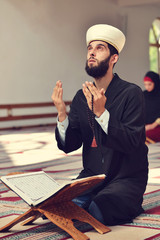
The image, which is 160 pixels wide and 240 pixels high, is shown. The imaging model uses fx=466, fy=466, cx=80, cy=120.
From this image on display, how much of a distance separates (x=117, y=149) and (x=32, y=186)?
0.54 m

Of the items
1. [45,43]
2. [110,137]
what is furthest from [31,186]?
[45,43]

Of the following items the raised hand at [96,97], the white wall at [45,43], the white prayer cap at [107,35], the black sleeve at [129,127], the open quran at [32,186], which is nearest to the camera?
the open quran at [32,186]

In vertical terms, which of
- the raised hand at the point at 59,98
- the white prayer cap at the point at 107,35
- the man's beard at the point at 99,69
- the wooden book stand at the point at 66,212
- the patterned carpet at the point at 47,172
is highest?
the white prayer cap at the point at 107,35

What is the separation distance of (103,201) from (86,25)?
982 centimetres

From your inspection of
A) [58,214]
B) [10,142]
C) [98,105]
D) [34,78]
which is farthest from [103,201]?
[34,78]

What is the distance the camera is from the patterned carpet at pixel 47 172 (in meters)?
2.63

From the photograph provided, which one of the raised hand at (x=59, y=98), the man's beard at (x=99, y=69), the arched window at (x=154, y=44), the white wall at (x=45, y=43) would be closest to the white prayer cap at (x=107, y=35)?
the man's beard at (x=99, y=69)

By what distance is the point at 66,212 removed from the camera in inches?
103

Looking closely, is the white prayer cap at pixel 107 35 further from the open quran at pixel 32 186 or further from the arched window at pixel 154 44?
the arched window at pixel 154 44

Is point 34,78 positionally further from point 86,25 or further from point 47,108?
point 86,25

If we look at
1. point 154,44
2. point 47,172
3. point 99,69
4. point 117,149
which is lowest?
point 47,172

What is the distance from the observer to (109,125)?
2658 millimetres

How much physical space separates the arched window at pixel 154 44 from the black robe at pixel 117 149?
1180 cm

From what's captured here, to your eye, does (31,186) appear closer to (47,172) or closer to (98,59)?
(98,59)
